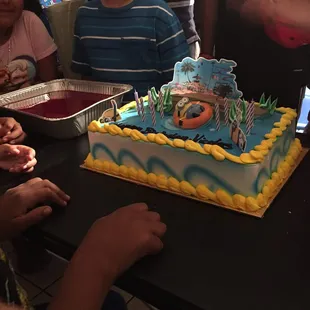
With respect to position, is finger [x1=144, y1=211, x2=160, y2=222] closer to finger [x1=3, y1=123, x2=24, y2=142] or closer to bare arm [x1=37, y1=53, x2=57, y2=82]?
finger [x1=3, y1=123, x2=24, y2=142]

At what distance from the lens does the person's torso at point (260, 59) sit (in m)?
1.38

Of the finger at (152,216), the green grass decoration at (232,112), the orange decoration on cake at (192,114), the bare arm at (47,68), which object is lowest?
the bare arm at (47,68)

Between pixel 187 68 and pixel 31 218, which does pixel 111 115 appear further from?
pixel 31 218

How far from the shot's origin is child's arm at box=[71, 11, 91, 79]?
1.77 meters

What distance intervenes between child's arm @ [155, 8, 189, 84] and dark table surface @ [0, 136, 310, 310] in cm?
69

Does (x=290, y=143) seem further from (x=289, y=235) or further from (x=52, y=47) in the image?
(x=52, y=47)

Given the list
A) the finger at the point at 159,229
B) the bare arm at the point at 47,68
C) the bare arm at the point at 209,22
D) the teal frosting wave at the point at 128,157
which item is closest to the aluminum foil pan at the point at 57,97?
the teal frosting wave at the point at 128,157

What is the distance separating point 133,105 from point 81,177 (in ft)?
0.97

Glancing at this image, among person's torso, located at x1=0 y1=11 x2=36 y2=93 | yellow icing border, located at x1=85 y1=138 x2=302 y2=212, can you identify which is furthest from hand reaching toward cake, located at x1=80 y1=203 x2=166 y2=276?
person's torso, located at x1=0 y1=11 x2=36 y2=93

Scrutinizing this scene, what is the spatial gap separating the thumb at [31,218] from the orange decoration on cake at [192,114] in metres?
0.41

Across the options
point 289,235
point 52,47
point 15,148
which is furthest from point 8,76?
point 289,235

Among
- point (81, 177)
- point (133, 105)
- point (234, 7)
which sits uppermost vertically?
point (234, 7)

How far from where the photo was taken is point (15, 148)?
1.21m

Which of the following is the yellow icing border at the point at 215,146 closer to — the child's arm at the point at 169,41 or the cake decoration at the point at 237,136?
the cake decoration at the point at 237,136
